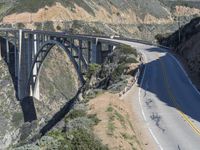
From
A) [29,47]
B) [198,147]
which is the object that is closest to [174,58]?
[198,147]

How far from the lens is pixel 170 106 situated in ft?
119

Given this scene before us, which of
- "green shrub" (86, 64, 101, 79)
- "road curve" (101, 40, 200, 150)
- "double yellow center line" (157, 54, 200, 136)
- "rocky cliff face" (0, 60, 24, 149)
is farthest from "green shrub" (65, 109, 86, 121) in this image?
"rocky cliff face" (0, 60, 24, 149)

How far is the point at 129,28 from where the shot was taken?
167875 mm

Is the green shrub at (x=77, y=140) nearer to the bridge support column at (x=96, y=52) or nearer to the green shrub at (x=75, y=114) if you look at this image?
the green shrub at (x=75, y=114)

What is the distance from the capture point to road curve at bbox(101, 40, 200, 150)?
92.7 ft

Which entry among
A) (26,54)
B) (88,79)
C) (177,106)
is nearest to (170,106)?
(177,106)

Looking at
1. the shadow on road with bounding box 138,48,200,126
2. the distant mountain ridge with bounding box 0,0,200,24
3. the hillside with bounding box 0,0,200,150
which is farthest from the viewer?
the distant mountain ridge with bounding box 0,0,200,24

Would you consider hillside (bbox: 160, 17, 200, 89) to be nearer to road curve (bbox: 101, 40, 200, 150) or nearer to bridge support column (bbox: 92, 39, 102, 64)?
road curve (bbox: 101, 40, 200, 150)

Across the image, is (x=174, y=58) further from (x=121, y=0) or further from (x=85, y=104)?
(x=121, y=0)

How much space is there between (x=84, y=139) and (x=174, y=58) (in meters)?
37.6

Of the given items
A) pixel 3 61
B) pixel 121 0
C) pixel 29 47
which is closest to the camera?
pixel 29 47

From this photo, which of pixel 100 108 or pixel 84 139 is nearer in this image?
pixel 84 139

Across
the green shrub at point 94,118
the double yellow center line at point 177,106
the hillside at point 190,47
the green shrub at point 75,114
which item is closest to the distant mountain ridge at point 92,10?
the hillside at point 190,47

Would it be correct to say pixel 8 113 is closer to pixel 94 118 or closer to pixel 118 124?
pixel 94 118
